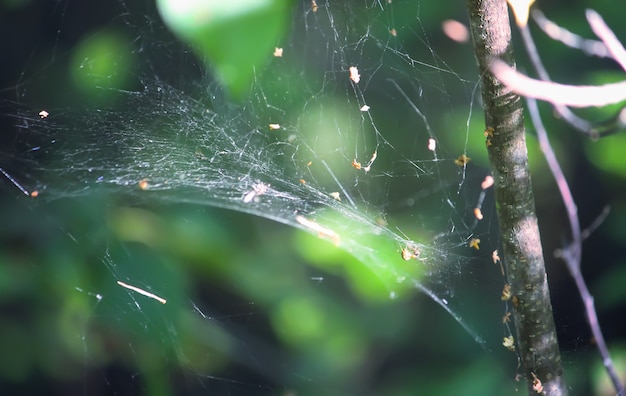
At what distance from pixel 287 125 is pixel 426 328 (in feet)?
2.51

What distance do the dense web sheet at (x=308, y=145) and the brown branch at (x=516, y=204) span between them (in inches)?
18.5

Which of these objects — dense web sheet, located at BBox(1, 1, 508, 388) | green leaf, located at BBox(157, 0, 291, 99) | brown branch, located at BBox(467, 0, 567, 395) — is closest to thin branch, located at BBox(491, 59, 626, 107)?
brown branch, located at BBox(467, 0, 567, 395)

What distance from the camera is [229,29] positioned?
0.90m

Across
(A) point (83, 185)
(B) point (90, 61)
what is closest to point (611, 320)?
(A) point (83, 185)

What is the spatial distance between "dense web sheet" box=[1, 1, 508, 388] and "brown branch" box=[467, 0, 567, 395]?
0.47m

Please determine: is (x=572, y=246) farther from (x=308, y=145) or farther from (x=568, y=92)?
(x=308, y=145)

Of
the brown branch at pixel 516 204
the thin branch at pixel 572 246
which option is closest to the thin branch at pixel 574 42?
the thin branch at pixel 572 246

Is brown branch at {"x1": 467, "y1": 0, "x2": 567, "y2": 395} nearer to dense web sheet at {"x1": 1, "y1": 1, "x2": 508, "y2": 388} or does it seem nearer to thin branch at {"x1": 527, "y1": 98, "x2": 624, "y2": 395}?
thin branch at {"x1": 527, "y1": 98, "x2": 624, "y2": 395}

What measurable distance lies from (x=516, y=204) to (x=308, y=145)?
931 millimetres

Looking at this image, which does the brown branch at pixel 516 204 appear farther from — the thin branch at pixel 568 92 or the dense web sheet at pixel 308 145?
the dense web sheet at pixel 308 145

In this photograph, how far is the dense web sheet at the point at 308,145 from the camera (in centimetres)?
147

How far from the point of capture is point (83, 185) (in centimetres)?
164

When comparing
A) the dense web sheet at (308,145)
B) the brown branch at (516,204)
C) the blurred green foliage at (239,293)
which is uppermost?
the brown branch at (516,204)

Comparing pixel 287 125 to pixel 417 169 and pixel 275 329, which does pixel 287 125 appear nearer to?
pixel 417 169
